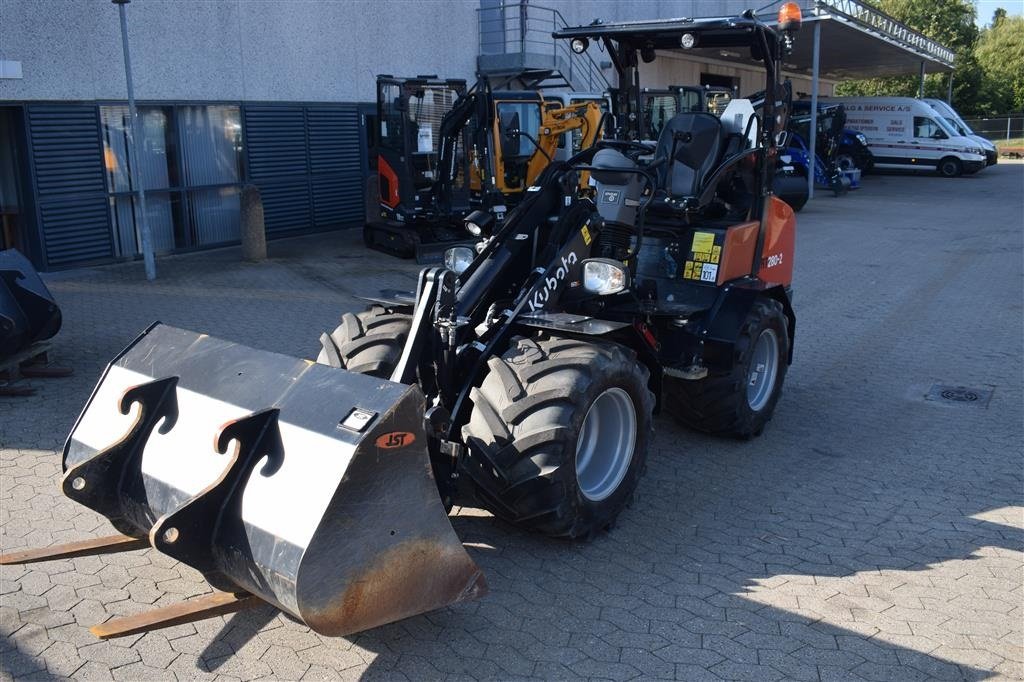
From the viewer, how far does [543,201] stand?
577 centimetres

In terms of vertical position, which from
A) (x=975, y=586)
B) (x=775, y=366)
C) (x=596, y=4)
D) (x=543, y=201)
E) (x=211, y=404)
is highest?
(x=596, y=4)

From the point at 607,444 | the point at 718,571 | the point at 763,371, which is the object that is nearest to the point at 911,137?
the point at 763,371

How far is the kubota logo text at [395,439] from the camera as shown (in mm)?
3675

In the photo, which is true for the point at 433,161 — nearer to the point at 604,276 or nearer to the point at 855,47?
the point at 604,276

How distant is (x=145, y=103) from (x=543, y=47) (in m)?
10.7

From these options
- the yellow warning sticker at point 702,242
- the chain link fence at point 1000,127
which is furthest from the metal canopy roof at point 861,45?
the yellow warning sticker at point 702,242

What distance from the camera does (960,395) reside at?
316 inches

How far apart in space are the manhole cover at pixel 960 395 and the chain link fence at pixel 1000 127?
4700 cm

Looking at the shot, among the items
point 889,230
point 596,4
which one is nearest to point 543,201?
point 889,230

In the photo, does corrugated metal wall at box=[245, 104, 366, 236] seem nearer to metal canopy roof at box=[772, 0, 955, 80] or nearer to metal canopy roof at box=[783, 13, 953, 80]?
metal canopy roof at box=[772, 0, 955, 80]

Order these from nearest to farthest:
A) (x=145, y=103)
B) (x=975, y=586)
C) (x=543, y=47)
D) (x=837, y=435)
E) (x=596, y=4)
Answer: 1. (x=975, y=586)
2. (x=837, y=435)
3. (x=145, y=103)
4. (x=543, y=47)
5. (x=596, y=4)

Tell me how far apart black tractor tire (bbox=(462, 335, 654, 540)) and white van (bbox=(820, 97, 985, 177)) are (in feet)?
102

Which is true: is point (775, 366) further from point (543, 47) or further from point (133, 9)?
point (543, 47)

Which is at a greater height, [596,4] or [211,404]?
[596,4]
